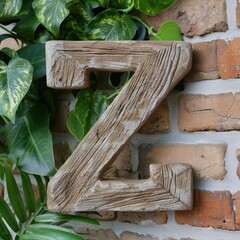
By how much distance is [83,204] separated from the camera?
90 cm

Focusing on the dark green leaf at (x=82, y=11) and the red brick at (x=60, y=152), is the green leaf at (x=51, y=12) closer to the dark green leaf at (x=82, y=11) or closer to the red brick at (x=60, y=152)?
the dark green leaf at (x=82, y=11)

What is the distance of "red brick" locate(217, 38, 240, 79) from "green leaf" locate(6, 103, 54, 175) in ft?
1.24

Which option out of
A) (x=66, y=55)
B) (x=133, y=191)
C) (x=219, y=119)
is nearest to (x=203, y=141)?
(x=219, y=119)

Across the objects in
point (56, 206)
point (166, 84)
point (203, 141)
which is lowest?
point (56, 206)

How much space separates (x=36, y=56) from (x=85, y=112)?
16 cm

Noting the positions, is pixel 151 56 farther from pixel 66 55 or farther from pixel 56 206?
pixel 56 206

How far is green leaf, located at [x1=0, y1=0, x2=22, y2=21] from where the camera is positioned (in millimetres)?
979

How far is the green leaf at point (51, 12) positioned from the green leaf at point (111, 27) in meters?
0.07

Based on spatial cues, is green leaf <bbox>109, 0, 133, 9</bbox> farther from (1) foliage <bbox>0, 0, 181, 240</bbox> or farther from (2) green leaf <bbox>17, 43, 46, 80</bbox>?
(2) green leaf <bbox>17, 43, 46, 80</bbox>

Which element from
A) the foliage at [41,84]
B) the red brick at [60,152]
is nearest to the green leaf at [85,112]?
the foliage at [41,84]

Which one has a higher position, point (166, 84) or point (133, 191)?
point (166, 84)

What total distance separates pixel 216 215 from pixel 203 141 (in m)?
0.14

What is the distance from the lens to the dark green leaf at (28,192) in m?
0.99

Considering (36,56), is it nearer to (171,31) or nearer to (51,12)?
(51,12)
